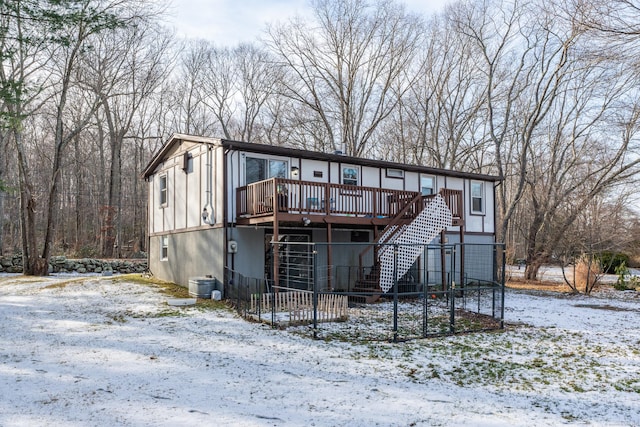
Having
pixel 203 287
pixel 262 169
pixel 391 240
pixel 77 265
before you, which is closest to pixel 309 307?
pixel 203 287

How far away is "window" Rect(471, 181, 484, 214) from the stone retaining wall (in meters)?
15.4

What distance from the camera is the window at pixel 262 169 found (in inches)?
565

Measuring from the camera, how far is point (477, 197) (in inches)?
780

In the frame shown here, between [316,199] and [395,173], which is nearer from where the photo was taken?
[316,199]

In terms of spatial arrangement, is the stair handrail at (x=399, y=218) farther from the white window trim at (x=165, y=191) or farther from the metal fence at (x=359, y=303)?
the white window trim at (x=165, y=191)

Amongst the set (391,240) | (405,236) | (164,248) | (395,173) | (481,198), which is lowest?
(164,248)

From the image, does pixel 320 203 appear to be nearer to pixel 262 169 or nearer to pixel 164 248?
pixel 262 169

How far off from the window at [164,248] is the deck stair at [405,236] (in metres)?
7.62

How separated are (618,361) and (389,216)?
25.8 feet

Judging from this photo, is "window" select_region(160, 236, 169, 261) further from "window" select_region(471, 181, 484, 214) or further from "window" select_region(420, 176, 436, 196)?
"window" select_region(471, 181, 484, 214)

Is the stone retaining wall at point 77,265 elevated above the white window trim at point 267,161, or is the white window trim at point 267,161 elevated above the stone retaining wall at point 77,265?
the white window trim at point 267,161

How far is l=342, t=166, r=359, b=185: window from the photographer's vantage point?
53.2ft

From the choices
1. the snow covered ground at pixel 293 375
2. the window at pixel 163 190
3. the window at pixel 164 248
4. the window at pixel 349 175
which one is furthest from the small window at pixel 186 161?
the snow covered ground at pixel 293 375

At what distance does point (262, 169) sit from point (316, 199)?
225cm
